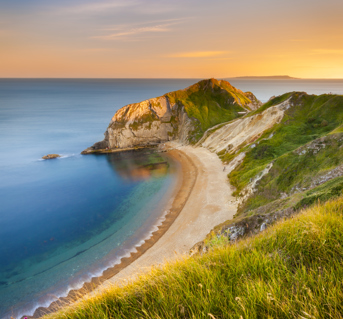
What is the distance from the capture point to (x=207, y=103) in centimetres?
9762

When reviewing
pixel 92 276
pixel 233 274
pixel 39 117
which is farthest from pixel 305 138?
pixel 39 117

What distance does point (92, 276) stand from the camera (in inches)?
984

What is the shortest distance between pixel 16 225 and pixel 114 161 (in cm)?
3599

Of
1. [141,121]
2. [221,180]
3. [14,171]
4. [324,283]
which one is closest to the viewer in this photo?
[324,283]

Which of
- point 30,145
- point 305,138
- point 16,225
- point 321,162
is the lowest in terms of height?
point 16,225

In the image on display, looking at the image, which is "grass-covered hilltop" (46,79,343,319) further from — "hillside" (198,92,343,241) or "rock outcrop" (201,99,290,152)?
"rock outcrop" (201,99,290,152)

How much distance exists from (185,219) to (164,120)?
60.6 m

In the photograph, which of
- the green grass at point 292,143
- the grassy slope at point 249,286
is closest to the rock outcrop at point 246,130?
the green grass at point 292,143

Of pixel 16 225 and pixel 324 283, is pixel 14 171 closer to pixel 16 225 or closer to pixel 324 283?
pixel 16 225

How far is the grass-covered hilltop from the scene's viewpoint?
318 cm

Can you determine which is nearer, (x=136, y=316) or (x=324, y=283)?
(x=324, y=283)

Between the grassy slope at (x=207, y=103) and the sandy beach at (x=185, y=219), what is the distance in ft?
105

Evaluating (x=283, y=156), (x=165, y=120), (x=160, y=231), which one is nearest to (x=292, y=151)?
(x=283, y=156)

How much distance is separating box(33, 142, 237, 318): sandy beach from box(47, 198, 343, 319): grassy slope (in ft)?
39.3
